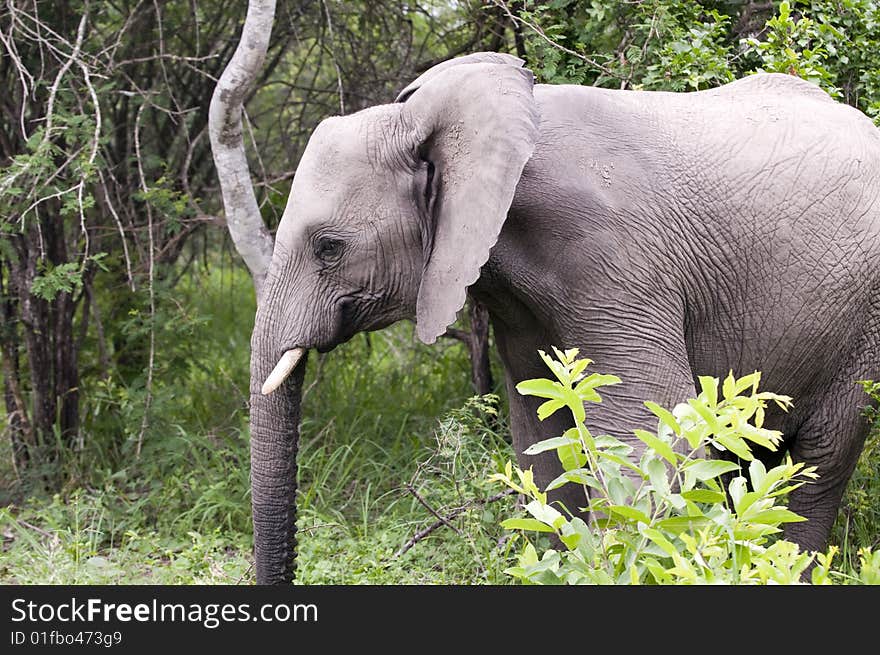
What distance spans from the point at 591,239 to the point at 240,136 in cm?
199

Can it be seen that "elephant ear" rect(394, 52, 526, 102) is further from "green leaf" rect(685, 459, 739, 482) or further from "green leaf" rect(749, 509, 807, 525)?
"green leaf" rect(749, 509, 807, 525)

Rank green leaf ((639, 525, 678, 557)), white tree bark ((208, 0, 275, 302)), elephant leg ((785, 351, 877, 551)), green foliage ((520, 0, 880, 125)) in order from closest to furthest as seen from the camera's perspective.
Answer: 1. green leaf ((639, 525, 678, 557))
2. elephant leg ((785, 351, 877, 551))
3. green foliage ((520, 0, 880, 125))
4. white tree bark ((208, 0, 275, 302))

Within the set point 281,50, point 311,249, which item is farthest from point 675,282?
point 281,50

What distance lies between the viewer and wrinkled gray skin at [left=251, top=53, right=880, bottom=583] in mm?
3621

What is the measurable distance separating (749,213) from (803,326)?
0.40 m

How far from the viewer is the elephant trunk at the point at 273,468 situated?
3938 millimetres

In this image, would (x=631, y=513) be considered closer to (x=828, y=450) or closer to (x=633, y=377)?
(x=633, y=377)

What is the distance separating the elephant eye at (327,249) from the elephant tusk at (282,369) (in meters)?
0.29

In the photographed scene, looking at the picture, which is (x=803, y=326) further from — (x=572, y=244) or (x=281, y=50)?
(x=281, y=50)

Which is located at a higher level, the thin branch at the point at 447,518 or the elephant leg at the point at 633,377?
the elephant leg at the point at 633,377

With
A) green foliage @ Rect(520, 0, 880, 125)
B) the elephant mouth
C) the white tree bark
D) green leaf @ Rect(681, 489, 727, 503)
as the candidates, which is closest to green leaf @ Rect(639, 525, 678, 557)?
green leaf @ Rect(681, 489, 727, 503)

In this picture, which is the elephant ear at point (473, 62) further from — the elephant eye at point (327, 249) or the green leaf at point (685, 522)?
the green leaf at point (685, 522)

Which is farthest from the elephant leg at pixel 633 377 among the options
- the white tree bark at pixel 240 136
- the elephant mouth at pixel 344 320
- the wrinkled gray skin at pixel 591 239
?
the white tree bark at pixel 240 136
